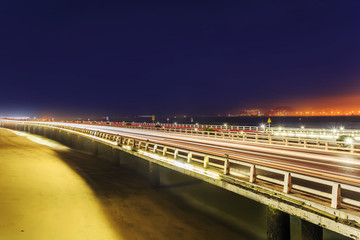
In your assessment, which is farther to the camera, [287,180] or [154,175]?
[154,175]

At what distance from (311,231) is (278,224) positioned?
1317 mm

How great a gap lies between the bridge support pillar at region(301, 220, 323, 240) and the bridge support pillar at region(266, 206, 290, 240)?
3.25 ft

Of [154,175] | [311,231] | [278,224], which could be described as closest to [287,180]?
[311,231]

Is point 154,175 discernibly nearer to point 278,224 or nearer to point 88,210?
point 88,210

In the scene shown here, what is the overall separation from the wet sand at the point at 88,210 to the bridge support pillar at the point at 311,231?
221 inches

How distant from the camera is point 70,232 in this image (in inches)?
468

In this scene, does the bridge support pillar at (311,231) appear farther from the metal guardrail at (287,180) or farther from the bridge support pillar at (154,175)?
the bridge support pillar at (154,175)

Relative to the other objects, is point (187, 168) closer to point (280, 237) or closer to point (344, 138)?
point (280, 237)

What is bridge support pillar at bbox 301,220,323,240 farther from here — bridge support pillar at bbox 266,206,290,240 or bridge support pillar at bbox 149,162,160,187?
bridge support pillar at bbox 149,162,160,187

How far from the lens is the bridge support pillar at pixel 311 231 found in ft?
27.5

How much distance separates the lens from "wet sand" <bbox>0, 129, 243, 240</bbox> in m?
12.1

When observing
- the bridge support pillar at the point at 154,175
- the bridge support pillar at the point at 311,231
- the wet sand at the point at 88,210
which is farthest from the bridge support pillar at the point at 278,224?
the bridge support pillar at the point at 154,175

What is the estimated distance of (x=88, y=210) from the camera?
1471 centimetres

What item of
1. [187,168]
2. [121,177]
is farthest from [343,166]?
[121,177]
